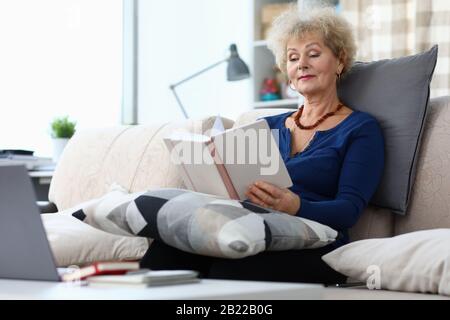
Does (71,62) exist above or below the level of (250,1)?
below

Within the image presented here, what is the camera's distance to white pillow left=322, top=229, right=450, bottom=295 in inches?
61.1

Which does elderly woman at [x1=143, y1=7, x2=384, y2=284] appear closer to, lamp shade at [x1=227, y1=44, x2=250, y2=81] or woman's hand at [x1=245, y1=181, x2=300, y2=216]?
woman's hand at [x1=245, y1=181, x2=300, y2=216]

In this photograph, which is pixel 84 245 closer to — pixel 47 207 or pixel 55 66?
pixel 47 207

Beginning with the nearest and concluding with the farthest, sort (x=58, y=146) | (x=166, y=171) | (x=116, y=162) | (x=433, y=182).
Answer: (x=433, y=182)
(x=166, y=171)
(x=116, y=162)
(x=58, y=146)

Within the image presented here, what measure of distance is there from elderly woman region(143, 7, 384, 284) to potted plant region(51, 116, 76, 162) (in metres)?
2.03

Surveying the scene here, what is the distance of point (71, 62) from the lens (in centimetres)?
471

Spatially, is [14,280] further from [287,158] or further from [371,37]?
[371,37]

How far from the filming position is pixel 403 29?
13.5 ft

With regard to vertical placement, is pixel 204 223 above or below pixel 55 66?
below

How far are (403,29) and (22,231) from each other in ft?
10.3

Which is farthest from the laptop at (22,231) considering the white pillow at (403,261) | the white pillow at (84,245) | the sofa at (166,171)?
the white pillow at (84,245)

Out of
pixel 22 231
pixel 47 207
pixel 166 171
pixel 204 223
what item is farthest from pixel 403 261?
pixel 47 207
